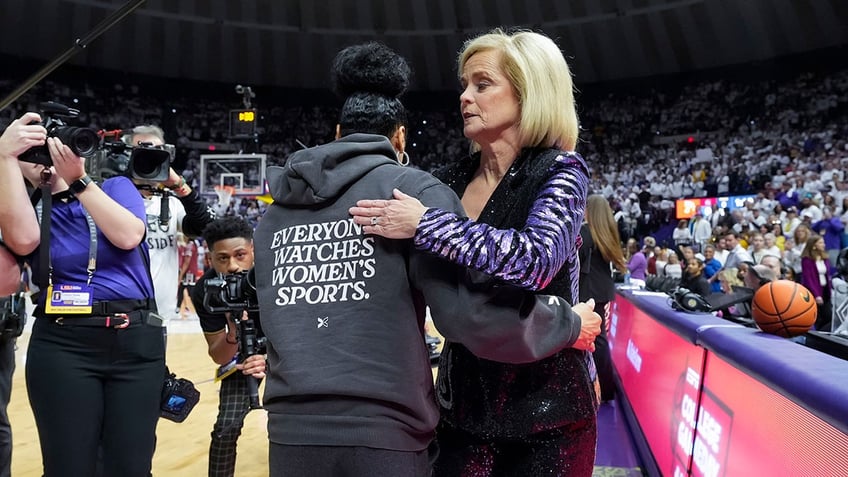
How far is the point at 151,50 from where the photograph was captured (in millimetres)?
21281

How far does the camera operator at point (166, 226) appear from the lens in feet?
9.23

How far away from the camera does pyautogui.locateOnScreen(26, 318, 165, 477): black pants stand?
6.35 ft

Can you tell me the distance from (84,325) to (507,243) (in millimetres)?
1495

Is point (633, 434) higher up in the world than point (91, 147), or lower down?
lower down

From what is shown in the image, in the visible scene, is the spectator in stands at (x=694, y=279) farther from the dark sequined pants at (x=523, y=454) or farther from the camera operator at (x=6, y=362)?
the camera operator at (x=6, y=362)

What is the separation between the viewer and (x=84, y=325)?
6.59ft

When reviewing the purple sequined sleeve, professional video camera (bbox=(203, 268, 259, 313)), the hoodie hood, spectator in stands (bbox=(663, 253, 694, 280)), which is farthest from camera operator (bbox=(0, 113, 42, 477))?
spectator in stands (bbox=(663, 253, 694, 280))

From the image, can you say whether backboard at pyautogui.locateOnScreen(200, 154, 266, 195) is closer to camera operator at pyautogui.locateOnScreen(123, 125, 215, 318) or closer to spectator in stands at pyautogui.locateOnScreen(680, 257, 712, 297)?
spectator in stands at pyautogui.locateOnScreen(680, 257, 712, 297)

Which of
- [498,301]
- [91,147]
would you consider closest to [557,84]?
[498,301]

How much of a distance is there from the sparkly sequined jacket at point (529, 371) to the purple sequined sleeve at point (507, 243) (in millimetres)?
33

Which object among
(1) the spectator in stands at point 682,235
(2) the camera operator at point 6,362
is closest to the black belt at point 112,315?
(2) the camera operator at point 6,362

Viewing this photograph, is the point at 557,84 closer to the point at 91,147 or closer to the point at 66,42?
the point at 91,147

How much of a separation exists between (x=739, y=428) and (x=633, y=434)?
7.73 feet

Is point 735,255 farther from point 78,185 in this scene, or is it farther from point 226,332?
point 78,185
